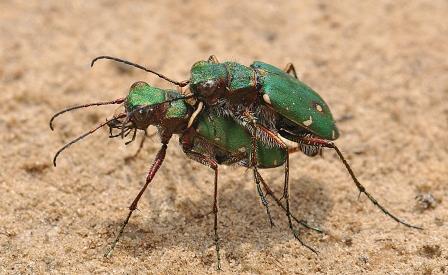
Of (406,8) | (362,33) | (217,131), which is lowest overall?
(217,131)

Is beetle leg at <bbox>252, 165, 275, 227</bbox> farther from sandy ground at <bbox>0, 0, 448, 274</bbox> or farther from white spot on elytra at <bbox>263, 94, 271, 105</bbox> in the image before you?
white spot on elytra at <bbox>263, 94, 271, 105</bbox>

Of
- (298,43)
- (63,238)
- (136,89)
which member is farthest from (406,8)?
(63,238)

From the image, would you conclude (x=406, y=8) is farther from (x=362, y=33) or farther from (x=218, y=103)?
(x=218, y=103)

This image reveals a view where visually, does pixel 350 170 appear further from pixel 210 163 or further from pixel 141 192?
pixel 141 192

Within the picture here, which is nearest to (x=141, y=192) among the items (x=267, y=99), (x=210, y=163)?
(x=210, y=163)

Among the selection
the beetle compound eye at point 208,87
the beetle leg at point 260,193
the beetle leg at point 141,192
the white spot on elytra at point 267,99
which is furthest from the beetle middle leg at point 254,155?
the beetle leg at point 141,192

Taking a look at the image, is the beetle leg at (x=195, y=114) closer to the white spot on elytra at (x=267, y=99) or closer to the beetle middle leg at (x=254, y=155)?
the beetle middle leg at (x=254, y=155)
